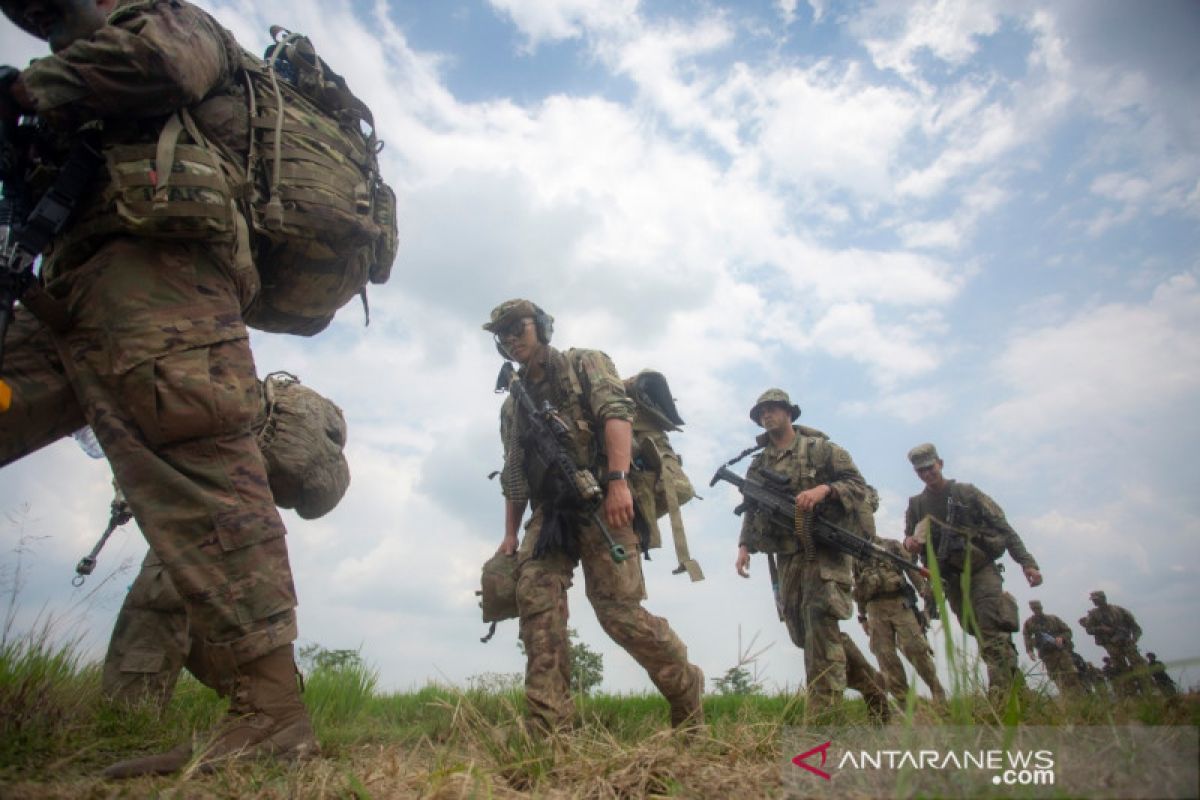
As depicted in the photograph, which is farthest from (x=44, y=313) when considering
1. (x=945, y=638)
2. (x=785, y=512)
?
→ (x=785, y=512)

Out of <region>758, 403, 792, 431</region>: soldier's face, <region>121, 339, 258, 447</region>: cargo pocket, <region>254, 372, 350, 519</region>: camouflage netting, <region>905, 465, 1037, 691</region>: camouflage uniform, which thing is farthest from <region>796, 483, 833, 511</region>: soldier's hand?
<region>121, 339, 258, 447</region>: cargo pocket

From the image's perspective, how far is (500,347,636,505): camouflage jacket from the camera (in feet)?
14.1

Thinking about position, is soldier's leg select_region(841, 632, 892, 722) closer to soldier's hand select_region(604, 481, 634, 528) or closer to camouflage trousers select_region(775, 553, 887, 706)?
camouflage trousers select_region(775, 553, 887, 706)

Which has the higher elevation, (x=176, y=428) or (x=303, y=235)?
(x=303, y=235)

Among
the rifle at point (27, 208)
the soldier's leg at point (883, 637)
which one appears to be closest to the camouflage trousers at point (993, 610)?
the soldier's leg at point (883, 637)

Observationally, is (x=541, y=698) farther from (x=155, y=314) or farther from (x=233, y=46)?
(x=233, y=46)

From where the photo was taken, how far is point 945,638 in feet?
Answer: 4.12

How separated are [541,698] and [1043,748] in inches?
104

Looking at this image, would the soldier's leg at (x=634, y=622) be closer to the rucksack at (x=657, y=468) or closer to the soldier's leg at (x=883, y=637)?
the rucksack at (x=657, y=468)

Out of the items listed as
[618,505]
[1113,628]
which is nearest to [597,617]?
[618,505]

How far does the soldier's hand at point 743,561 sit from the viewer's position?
691 centimetres

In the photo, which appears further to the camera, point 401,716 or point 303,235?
point 401,716

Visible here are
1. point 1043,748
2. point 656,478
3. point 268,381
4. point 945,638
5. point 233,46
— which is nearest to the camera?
point 945,638

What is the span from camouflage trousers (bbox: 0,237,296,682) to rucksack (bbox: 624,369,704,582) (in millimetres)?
2624
